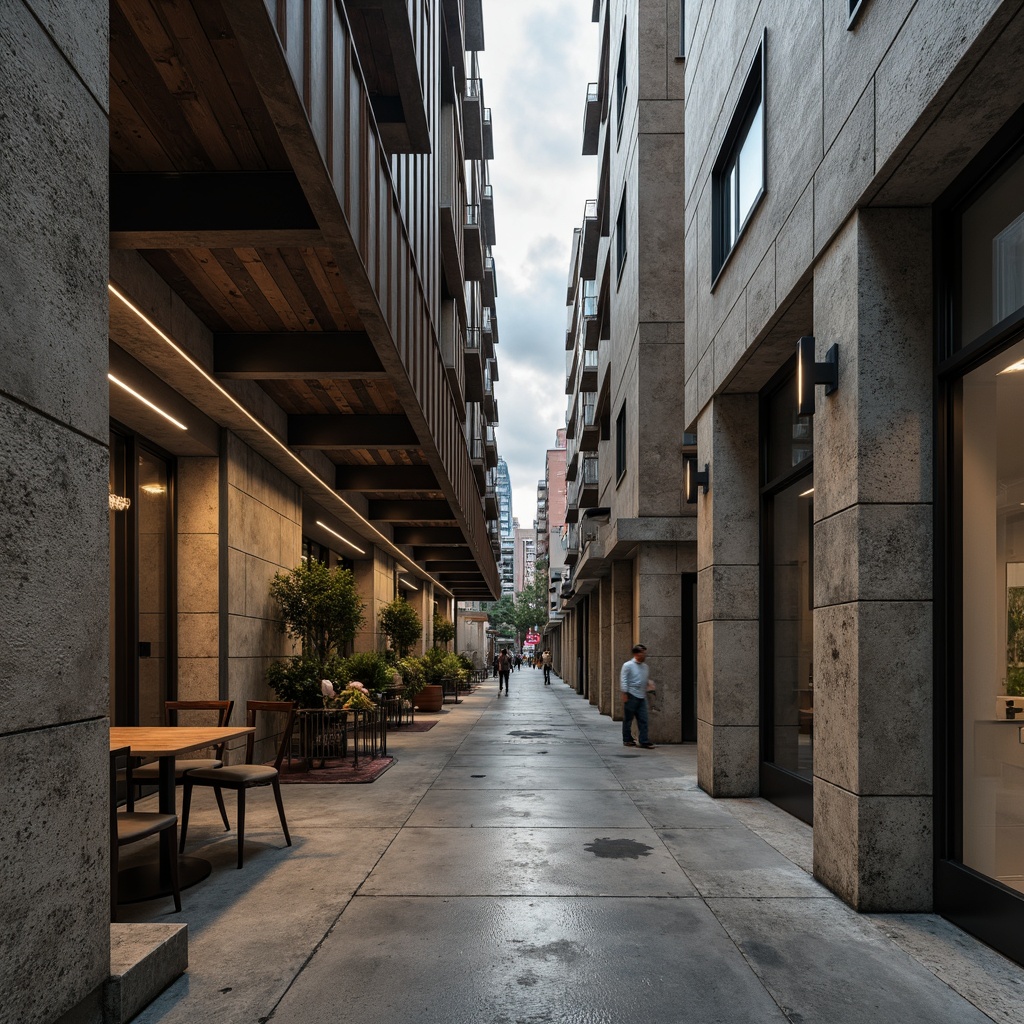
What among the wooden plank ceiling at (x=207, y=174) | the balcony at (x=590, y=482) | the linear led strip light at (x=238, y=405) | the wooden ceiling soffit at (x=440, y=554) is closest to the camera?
the wooden plank ceiling at (x=207, y=174)

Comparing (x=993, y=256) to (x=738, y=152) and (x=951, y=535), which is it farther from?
(x=738, y=152)

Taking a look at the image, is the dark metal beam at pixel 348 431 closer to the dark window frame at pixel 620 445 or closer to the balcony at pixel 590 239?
the dark window frame at pixel 620 445

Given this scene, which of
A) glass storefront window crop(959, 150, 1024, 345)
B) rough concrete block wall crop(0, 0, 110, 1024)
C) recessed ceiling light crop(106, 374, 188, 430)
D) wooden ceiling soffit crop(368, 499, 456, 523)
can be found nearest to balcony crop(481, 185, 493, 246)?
wooden ceiling soffit crop(368, 499, 456, 523)

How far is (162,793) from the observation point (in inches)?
248

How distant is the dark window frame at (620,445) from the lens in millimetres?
20391

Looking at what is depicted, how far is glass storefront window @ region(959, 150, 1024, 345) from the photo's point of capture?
16.5ft

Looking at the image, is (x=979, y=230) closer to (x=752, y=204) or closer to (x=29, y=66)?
(x=752, y=204)

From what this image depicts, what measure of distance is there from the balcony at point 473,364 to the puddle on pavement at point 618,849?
16.6 m

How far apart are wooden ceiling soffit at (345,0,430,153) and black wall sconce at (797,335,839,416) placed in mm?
4588

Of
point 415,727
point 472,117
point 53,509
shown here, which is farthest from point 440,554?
point 53,509

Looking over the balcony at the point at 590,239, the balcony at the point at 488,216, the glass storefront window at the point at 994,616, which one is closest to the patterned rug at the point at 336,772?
the glass storefront window at the point at 994,616

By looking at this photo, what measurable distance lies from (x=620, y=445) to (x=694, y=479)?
10.3 metres

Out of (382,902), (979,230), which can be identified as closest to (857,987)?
(382,902)

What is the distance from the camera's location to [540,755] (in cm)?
1407
